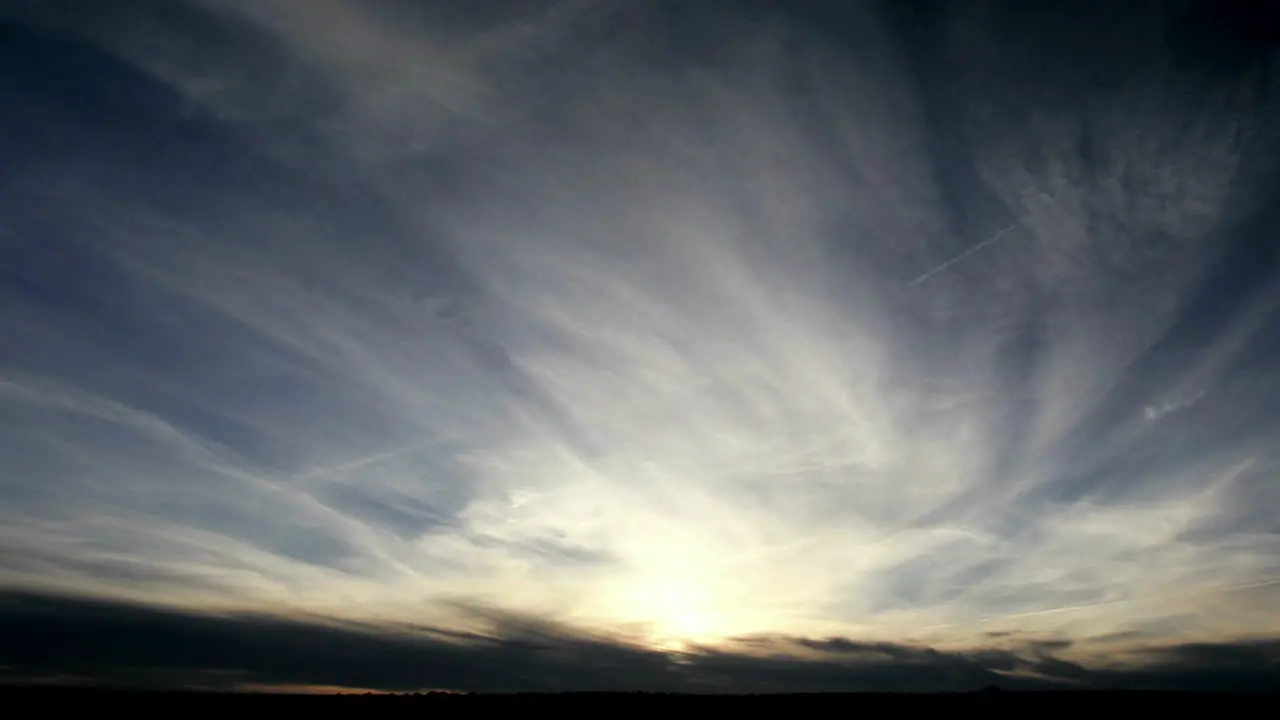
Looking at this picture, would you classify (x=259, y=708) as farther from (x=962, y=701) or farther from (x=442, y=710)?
(x=962, y=701)

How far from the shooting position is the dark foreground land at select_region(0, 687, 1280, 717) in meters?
30.1

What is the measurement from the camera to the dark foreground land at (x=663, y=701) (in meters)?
30.1

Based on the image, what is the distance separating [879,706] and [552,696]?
16.3m

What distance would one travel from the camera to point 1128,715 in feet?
95.3

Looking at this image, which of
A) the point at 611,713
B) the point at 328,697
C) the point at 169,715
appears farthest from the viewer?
the point at 328,697

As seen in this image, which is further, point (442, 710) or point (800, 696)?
point (800, 696)

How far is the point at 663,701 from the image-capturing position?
32750 millimetres

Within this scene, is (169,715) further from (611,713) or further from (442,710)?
(611,713)

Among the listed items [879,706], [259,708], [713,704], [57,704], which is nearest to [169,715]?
[259,708]

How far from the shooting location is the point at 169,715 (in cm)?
2875

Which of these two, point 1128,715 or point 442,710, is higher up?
point 1128,715

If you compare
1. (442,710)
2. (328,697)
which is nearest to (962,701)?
(442,710)

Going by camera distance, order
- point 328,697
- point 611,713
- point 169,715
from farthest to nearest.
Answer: point 328,697 < point 611,713 < point 169,715

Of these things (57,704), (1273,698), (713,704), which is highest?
(1273,698)
